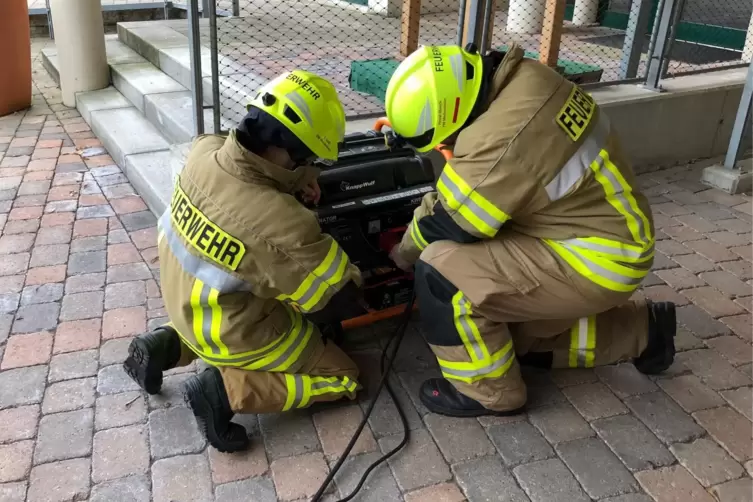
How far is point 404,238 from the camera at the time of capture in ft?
9.56

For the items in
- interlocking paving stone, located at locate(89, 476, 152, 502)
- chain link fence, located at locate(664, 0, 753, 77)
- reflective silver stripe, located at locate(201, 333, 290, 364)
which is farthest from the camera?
chain link fence, located at locate(664, 0, 753, 77)

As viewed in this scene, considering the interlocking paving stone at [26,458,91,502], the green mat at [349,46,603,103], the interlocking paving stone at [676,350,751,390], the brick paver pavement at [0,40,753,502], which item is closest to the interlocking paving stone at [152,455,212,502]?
the brick paver pavement at [0,40,753,502]

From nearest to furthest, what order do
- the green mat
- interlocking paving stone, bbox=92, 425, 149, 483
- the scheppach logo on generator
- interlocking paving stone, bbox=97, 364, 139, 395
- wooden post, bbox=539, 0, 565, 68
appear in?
1. interlocking paving stone, bbox=92, 425, 149, 483
2. interlocking paving stone, bbox=97, 364, 139, 395
3. the scheppach logo on generator
4. the green mat
5. wooden post, bbox=539, 0, 565, 68

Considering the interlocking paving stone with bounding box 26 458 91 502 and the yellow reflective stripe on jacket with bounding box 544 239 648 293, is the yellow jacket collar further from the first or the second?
the interlocking paving stone with bounding box 26 458 91 502

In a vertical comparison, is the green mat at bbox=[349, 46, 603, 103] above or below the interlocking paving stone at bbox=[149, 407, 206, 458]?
above

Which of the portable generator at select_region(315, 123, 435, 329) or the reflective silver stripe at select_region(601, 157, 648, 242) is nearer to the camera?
the reflective silver stripe at select_region(601, 157, 648, 242)

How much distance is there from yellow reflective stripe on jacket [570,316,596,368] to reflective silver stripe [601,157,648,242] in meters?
0.54

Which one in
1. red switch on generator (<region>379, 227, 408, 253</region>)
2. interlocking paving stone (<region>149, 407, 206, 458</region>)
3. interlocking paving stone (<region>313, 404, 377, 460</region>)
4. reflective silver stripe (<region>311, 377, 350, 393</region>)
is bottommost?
interlocking paving stone (<region>149, 407, 206, 458</region>)

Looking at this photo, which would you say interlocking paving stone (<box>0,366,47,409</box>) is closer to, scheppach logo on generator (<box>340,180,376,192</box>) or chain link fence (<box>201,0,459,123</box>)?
scheppach logo on generator (<box>340,180,376,192</box>)

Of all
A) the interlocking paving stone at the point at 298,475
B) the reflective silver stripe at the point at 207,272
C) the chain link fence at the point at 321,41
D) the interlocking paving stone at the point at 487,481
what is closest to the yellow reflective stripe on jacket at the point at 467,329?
the interlocking paving stone at the point at 487,481

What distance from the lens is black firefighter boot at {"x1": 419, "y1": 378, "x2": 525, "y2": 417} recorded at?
2.79m

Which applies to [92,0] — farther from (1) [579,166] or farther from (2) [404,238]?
(1) [579,166]

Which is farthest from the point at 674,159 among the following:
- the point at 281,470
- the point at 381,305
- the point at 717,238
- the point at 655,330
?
the point at 281,470

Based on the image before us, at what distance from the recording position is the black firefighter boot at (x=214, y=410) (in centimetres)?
252
